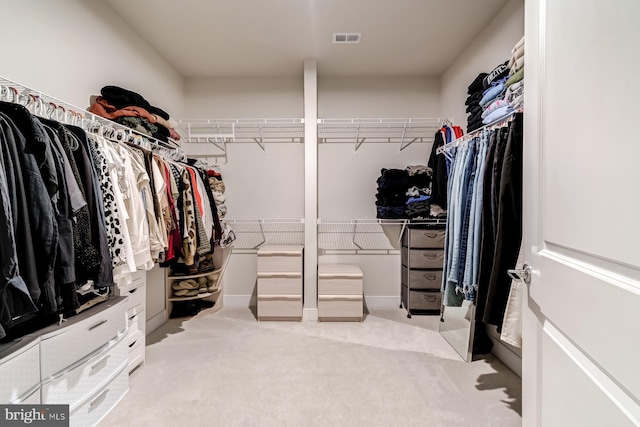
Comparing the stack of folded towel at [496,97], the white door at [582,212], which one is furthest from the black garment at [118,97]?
the stack of folded towel at [496,97]

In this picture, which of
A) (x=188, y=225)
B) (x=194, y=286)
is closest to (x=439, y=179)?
(x=188, y=225)

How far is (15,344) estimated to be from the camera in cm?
105

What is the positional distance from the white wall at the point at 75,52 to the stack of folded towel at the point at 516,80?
102 inches

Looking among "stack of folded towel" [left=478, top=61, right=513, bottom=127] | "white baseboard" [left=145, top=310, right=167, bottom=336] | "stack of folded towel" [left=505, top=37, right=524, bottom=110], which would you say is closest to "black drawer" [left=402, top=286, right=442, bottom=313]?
"stack of folded towel" [left=478, top=61, right=513, bottom=127]

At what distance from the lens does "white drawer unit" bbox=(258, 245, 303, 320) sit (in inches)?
104

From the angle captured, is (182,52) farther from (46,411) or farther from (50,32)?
(46,411)

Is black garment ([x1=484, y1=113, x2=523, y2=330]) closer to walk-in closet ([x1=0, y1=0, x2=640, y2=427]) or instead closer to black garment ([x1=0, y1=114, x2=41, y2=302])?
walk-in closet ([x1=0, y1=0, x2=640, y2=427])

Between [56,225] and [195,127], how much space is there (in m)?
2.38

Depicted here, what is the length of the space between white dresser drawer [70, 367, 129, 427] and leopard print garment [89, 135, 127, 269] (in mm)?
642

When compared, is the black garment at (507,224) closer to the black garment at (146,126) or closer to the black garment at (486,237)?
the black garment at (486,237)

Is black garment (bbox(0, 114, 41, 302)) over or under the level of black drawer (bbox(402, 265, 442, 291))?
over

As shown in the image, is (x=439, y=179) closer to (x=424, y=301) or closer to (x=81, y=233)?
(x=424, y=301)

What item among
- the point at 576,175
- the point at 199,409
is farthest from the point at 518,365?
the point at 199,409

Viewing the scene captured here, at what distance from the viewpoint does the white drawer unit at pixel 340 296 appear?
2.62m
